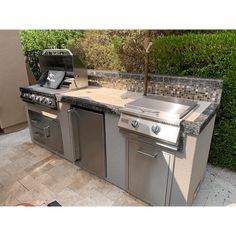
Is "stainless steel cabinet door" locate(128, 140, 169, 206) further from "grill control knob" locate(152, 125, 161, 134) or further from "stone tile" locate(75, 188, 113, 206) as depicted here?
"stone tile" locate(75, 188, 113, 206)

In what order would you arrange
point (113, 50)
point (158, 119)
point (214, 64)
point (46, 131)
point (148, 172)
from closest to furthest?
1. point (158, 119)
2. point (148, 172)
3. point (214, 64)
4. point (46, 131)
5. point (113, 50)

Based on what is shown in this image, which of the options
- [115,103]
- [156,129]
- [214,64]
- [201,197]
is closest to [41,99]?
[115,103]

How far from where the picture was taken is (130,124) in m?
1.77

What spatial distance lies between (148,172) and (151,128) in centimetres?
49

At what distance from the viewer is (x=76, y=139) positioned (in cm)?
249

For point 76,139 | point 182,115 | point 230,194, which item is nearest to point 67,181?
point 76,139

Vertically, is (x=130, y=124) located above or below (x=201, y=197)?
above

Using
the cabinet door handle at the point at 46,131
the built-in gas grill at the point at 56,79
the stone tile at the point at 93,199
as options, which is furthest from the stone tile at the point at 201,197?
the cabinet door handle at the point at 46,131

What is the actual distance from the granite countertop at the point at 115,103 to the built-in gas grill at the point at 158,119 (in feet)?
0.24

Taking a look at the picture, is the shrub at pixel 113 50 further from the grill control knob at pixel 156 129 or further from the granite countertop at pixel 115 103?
the grill control knob at pixel 156 129

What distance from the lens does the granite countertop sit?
1513 mm

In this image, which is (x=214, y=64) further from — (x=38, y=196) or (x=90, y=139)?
(x=38, y=196)

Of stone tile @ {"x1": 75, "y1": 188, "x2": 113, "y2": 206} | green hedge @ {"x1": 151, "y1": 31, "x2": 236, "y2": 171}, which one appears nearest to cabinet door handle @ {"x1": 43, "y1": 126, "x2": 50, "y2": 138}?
stone tile @ {"x1": 75, "y1": 188, "x2": 113, "y2": 206}
